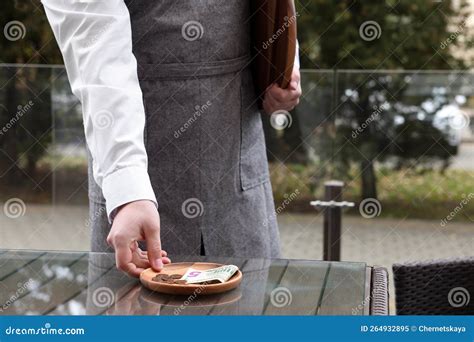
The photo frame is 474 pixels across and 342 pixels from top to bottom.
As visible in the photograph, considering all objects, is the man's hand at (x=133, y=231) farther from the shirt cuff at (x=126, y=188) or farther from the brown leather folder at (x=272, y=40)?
the brown leather folder at (x=272, y=40)

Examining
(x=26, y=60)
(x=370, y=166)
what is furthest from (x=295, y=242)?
(x=26, y=60)

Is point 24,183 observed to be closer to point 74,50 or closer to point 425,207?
point 425,207

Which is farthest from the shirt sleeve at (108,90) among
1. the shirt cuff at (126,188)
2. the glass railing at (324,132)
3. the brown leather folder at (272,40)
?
the glass railing at (324,132)

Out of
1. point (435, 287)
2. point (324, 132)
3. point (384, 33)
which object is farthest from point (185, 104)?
point (384, 33)

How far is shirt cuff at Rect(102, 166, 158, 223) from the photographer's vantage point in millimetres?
1411

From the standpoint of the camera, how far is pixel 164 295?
4.60ft

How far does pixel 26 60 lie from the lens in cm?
702

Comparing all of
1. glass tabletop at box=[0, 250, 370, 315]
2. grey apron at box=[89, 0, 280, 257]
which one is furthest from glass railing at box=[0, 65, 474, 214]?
glass tabletop at box=[0, 250, 370, 315]

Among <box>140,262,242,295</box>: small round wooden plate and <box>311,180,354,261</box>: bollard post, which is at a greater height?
<box>140,262,242,295</box>: small round wooden plate

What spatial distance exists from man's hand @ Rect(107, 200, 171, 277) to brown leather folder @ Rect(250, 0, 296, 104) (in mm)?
583

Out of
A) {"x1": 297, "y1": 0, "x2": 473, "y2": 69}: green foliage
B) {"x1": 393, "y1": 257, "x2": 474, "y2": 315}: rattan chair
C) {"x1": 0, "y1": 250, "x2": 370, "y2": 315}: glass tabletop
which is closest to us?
{"x1": 0, "y1": 250, "x2": 370, "y2": 315}: glass tabletop

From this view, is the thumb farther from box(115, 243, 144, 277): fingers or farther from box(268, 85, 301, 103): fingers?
box(268, 85, 301, 103): fingers

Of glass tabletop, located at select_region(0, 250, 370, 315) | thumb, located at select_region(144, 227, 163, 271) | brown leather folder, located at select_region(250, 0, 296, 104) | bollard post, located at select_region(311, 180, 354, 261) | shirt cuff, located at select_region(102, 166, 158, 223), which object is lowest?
bollard post, located at select_region(311, 180, 354, 261)

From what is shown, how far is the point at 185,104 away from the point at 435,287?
2.60 ft
